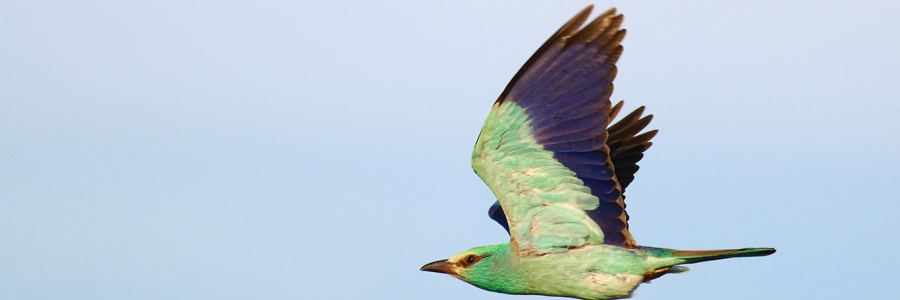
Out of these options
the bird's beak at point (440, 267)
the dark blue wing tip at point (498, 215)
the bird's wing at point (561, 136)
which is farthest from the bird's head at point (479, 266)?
the dark blue wing tip at point (498, 215)

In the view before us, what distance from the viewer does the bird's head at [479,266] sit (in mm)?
10453

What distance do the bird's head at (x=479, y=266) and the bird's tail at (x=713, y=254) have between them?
5.06 feet

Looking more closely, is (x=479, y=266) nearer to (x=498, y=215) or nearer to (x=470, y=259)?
(x=470, y=259)

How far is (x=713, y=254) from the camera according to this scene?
33.2 feet

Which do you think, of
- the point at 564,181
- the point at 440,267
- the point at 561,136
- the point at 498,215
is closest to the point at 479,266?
the point at 440,267

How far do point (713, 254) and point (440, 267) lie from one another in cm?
254

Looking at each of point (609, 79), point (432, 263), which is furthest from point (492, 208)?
point (609, 79)

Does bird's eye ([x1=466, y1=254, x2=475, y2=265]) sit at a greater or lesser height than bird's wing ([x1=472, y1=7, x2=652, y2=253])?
lesser

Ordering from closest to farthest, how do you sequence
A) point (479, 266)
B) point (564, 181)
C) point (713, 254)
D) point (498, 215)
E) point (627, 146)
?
point (564, 181) → point (713, 254) → point (479, 266) → point (498, 215) → point (627, 146)

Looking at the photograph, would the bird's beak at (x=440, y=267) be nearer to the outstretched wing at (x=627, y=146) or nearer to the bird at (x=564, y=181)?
the bird at (x=564, y=181)

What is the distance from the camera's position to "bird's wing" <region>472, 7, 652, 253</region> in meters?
9.52

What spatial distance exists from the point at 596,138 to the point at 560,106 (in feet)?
1.34

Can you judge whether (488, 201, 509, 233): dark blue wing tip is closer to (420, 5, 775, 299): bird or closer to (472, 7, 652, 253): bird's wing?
(420, 5, 775, 299): bird

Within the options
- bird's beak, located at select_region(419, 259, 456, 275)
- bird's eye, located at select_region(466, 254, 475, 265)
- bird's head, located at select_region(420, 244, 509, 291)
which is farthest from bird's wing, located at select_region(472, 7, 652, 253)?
bird's beak, located at select_region(419, 259, 456, 275)
